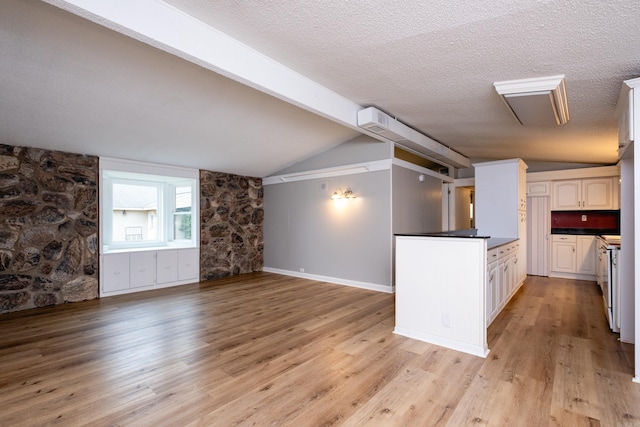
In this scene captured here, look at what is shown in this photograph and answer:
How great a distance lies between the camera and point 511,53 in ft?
7.50

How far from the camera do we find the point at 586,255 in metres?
5.93

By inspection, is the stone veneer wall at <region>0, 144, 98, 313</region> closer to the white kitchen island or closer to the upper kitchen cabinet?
the white kitchen island

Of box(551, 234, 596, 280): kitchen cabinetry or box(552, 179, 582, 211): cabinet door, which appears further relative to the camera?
box(552, 179, 582, 211): cabinet door

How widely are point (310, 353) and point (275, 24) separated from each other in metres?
2.67

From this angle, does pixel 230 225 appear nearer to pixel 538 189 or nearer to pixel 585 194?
pixel 538 189

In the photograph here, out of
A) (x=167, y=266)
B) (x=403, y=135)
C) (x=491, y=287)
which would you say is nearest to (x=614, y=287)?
(x=491, y=287)

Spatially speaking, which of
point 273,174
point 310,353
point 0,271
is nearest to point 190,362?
point 310,353

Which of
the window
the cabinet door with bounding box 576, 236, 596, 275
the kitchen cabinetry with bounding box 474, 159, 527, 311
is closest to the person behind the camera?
the kitchen cabinetry with bounding box 474, 159, 527, 311

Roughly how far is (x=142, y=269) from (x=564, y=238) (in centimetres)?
795

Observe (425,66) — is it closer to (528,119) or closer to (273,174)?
(528,119)

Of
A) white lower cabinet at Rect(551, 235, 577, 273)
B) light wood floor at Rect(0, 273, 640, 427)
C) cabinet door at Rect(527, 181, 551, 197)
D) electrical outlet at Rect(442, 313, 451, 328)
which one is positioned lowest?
light wood floor at Rect(0, 273, 640, 427)

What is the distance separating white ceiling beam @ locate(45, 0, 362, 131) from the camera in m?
1.75

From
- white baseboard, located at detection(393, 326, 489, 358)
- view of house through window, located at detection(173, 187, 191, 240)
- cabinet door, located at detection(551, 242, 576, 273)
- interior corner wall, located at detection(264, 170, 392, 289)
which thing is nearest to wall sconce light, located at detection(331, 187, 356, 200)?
interior corner wall, located at detection(264, 170, 392, 289)

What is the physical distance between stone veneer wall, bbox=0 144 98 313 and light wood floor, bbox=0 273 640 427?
45 cm
